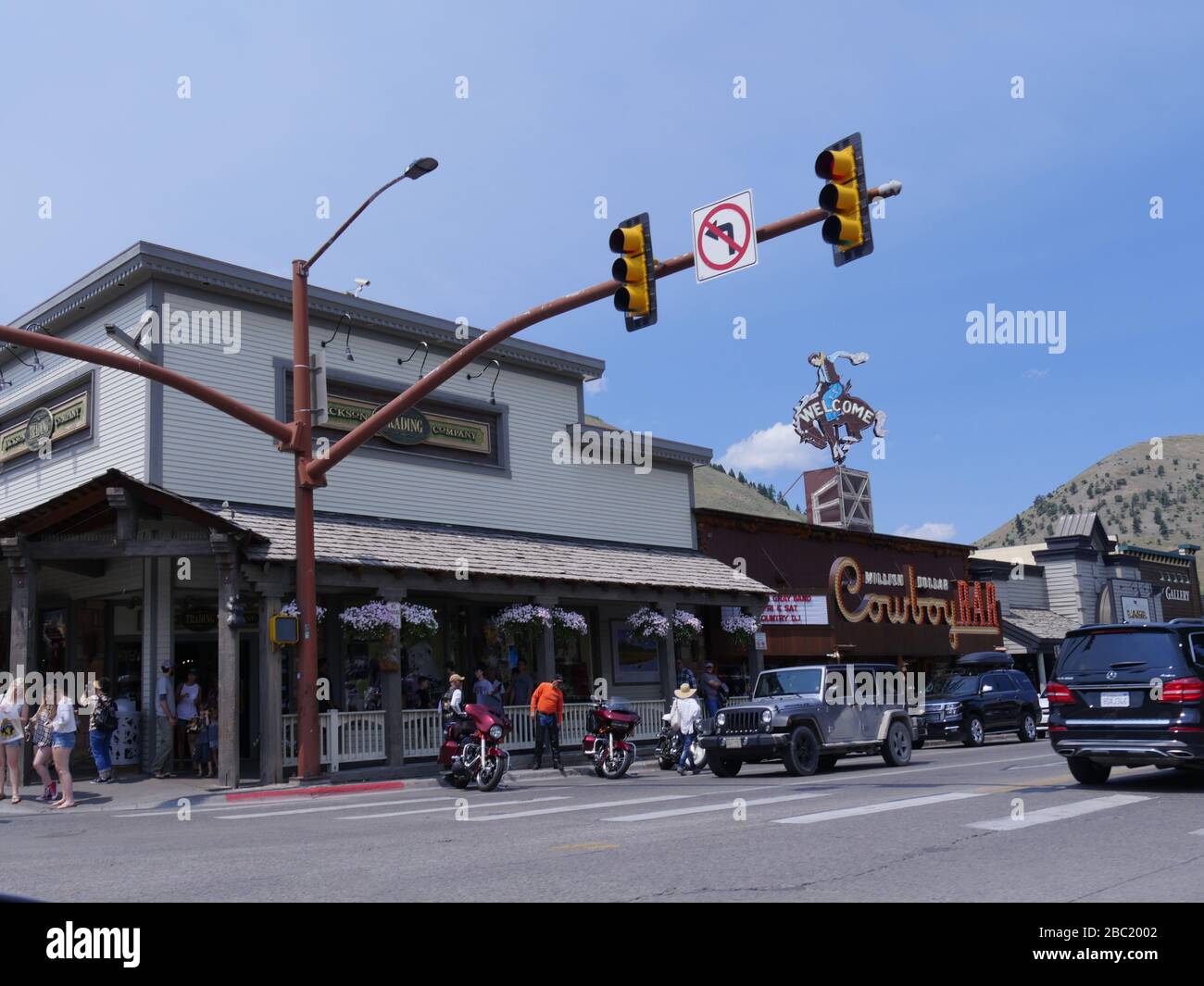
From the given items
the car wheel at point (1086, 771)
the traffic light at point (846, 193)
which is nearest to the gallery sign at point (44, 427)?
the traffic light at point (846, 193)

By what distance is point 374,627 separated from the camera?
20156 millimetres

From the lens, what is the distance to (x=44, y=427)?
76.7 feet

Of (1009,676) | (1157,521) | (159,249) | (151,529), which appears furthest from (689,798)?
(1157,521)

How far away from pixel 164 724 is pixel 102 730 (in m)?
1.50

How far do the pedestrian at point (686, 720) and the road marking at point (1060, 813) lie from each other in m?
9.54

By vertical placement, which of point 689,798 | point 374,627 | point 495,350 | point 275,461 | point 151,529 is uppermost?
point 495,350

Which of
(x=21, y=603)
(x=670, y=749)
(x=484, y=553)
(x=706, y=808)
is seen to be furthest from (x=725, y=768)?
(x=21, y=603)

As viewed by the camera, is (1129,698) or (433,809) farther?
(433,809)

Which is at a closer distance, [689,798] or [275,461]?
[689,798]

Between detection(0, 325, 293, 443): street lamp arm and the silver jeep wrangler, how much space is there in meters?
8.44

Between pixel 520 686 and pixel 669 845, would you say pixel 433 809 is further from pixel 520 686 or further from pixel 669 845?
pixel 520 686

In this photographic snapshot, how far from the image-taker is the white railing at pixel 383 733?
19688 millimetres
